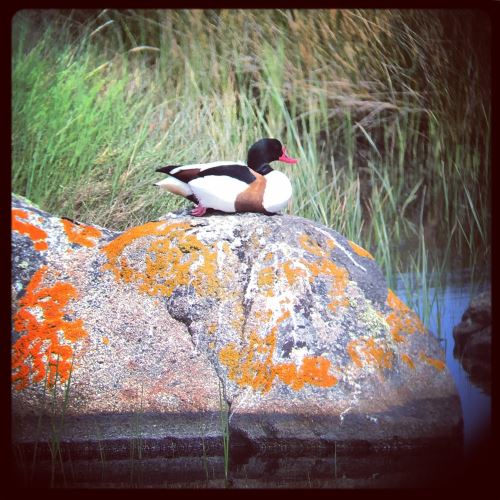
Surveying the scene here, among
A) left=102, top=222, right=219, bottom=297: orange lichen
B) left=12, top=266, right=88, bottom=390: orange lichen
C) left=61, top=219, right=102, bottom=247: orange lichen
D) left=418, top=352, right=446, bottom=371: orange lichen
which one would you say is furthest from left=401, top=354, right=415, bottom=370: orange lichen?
left=61, top=219, right=102, bottom=247: orange lichen

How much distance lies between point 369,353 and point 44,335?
106cm

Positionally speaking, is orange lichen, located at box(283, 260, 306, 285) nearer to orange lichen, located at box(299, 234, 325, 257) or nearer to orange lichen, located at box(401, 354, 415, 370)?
orange lichen, located at box(299, 234, 325, 257)

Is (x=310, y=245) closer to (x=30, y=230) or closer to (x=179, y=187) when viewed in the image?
(x=179, y=187)

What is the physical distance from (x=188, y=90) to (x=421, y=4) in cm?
179

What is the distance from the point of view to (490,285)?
9.16 ft

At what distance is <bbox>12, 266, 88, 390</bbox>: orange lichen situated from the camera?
252 centimetres

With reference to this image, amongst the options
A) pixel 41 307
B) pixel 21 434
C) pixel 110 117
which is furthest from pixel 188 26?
pixel 21 434

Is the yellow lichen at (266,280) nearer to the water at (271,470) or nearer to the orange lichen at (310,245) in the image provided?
the orange lichen at (310,245)

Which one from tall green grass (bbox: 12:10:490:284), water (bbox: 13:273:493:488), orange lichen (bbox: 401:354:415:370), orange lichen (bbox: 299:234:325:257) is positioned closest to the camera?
water (bbox: 13:273:493:488)

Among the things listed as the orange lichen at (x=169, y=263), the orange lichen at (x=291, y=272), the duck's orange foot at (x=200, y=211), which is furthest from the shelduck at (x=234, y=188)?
the orange lichen at (x=291, y=272)

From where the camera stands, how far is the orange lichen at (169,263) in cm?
260

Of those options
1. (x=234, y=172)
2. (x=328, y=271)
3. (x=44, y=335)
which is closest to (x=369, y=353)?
(x=328, y=271)

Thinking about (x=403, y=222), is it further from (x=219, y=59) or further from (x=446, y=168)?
(x=219, y=59)

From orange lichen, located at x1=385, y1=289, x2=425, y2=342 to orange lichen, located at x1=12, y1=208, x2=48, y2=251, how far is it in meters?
1.22
